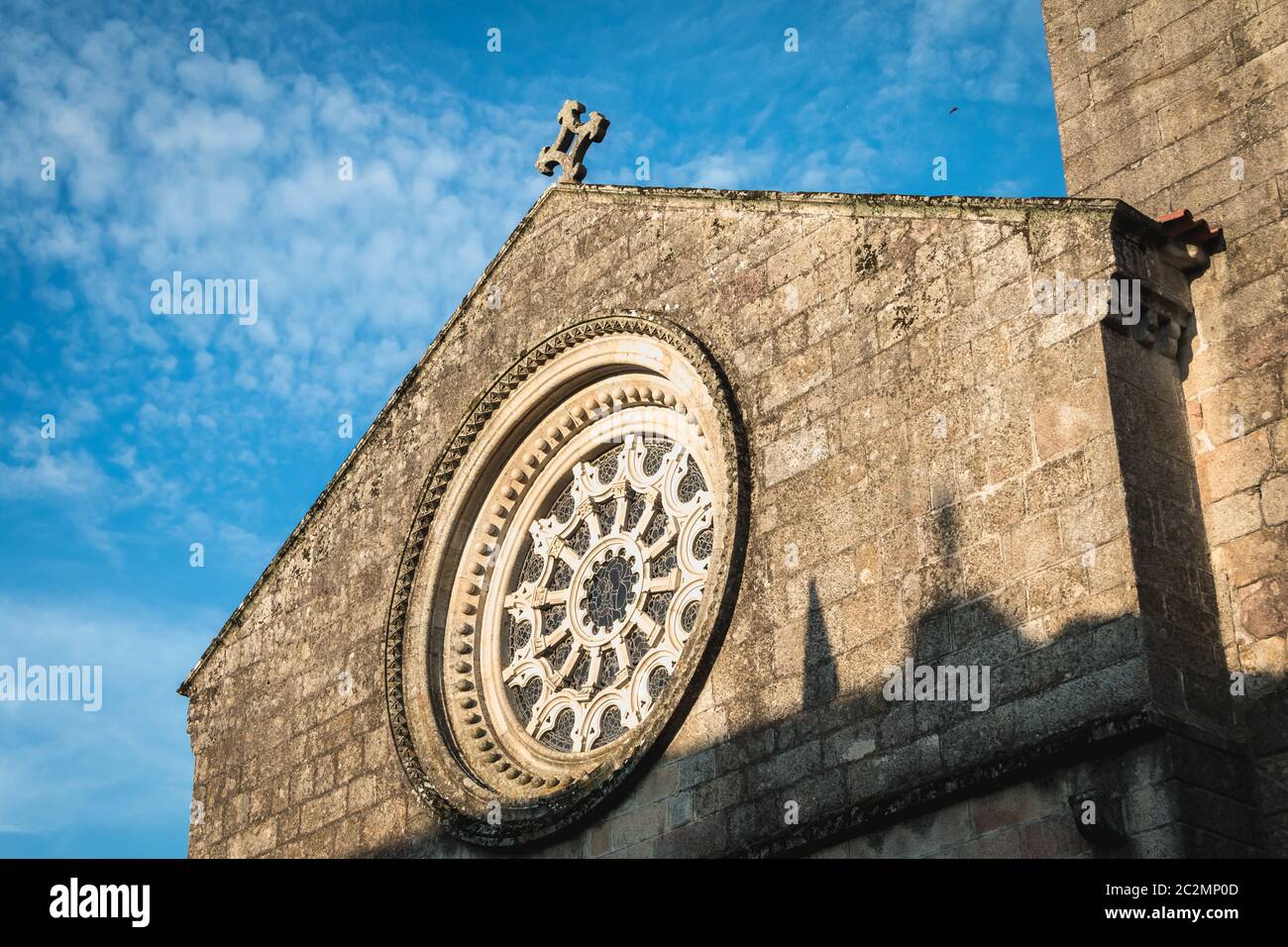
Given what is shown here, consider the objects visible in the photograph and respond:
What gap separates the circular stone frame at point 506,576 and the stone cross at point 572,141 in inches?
75.6

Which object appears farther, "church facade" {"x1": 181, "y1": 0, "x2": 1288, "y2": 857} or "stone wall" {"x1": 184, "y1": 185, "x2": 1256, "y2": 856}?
"church facade" {"x1": 181, "y1": 0, "x2": 1288, "y2": 857}

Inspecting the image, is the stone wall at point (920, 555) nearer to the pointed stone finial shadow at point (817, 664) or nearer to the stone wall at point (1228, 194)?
the pointed stone finial shadow at point (817, 664)

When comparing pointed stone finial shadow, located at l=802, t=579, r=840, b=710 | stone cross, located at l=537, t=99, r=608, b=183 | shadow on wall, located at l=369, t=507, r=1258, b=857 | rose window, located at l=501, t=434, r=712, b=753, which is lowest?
shadow on wall, located at l=369, t=507, r=1258, b=857

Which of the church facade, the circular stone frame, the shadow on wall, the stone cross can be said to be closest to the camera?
the shadow on wall

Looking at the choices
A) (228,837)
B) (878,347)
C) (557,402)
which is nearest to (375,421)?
(557,402)

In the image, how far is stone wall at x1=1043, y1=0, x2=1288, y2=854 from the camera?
404 inches

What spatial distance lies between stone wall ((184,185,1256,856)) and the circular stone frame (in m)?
0.18

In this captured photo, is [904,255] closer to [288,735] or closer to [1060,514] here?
[1060,514]

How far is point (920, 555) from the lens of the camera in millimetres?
11117

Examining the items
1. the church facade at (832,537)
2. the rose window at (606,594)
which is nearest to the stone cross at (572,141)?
the church facade at (832,537)

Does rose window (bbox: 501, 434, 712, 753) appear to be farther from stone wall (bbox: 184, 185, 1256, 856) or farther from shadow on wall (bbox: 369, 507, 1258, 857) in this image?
shadow on wall (bbox: 369, 507, 1258, 857)

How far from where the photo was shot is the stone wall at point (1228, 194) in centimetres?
1027

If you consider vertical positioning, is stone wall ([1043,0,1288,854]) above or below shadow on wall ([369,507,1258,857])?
above

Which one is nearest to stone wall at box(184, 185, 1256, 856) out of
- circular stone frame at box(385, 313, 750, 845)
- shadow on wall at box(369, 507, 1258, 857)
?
shadow on wall at box(369, 507, 1258, 857)
